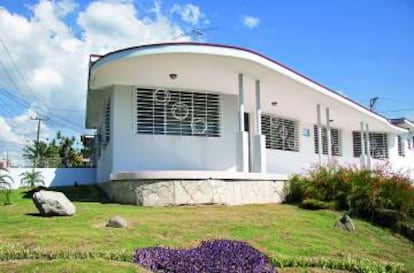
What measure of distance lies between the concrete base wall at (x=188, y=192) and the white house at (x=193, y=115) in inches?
1.0

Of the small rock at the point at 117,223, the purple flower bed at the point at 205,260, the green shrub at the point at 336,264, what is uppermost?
the small rock at the point at 117,223

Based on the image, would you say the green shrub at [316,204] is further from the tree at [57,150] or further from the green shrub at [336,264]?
the tree at [57,150]

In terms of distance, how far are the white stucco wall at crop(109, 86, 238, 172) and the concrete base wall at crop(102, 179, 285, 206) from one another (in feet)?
5.91

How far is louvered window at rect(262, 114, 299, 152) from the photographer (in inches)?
829

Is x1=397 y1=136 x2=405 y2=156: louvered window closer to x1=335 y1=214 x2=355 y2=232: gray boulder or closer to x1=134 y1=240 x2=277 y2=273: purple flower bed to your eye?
x1=335 y1=214 x2=355 y2=232: gray boulder

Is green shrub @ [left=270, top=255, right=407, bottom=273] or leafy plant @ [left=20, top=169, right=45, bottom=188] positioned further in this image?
leafy plant @ [left=20, top=169, right=45, bottom=188]

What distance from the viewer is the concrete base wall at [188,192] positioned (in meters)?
12.4

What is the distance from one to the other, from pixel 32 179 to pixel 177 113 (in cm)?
1369

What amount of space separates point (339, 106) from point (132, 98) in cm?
944

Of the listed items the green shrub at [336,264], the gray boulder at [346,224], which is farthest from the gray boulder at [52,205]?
the gray boulder at [346,224]

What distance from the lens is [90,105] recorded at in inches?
819

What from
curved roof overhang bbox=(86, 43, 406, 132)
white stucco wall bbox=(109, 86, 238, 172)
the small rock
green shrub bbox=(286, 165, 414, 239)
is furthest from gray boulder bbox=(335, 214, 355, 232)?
white stucco wall bbox=(109, 86, 238, 172)

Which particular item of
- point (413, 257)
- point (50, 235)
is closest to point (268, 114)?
point (413, 257)

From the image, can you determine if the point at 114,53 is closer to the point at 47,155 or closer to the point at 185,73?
the point at 185,73
